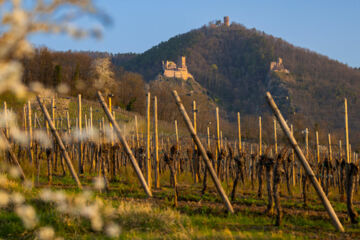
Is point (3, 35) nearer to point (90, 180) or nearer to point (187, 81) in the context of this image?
point (90, 180)

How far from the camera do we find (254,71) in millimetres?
123688

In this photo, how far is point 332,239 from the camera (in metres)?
5.32

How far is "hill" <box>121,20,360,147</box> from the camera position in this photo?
272 ft

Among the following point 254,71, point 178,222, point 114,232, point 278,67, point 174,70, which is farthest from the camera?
point 174,70

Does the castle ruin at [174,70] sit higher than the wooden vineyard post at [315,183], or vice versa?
the castle ruin at [174,70]

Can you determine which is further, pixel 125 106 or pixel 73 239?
pixel 125 106

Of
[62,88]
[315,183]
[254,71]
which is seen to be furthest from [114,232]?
[254,71]

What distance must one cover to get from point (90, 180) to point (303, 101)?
3107 inches

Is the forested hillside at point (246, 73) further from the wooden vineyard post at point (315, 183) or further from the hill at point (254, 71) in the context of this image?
the wooden vineyard post at point (315, 183)

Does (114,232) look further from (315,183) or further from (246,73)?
(246,73)

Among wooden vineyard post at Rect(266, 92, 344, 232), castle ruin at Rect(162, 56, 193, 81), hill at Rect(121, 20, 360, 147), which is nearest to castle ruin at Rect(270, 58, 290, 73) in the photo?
hill at Rect(121, 20, 360, 147)

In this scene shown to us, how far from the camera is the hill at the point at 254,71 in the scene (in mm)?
82938

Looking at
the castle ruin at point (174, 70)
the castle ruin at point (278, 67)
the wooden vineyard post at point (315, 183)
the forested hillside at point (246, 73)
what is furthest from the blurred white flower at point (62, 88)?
the castle ruin at point (174, 70)

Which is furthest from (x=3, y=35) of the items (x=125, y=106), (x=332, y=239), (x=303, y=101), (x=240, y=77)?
(x=240, y=77)
